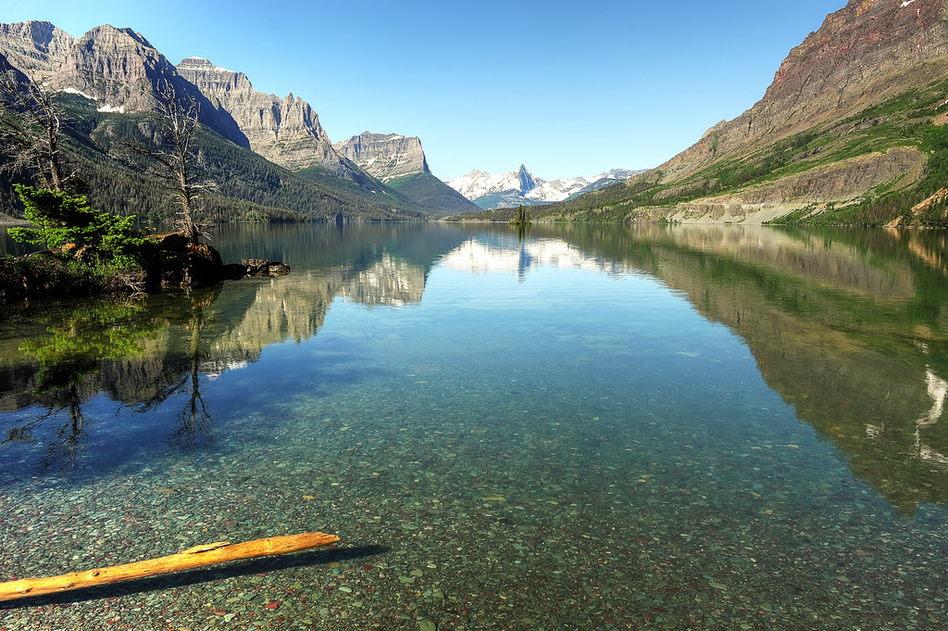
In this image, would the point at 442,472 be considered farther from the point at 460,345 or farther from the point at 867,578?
the point at 460,345

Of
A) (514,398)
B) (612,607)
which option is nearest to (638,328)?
(514,398)

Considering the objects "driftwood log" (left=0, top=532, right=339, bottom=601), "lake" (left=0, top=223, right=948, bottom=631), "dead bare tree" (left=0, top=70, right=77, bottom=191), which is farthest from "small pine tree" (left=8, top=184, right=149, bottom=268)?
"driftwood log" (left=0, top=532, right=339, bottom=601)

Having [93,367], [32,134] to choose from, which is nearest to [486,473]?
[93,367]

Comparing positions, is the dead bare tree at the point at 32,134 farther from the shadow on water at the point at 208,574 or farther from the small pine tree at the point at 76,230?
the shadow on water at the point at 208,574

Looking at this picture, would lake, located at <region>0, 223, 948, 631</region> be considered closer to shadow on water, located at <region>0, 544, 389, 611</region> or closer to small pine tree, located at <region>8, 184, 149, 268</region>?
shadow on water, located at <region>0, 544, 389, 611</region>

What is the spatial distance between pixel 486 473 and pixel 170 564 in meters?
7.55

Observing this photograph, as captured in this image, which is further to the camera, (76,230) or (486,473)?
(76,230)

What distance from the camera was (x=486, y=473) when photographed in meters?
13.4

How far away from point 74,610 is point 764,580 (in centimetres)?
1316

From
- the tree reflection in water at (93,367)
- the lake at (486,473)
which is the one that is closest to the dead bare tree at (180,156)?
the tree reflection in water at (93,367)

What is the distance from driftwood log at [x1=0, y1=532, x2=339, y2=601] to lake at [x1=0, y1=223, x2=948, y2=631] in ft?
1.01

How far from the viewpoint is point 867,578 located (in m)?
9.43

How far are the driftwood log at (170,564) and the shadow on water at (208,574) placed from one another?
0.44ft

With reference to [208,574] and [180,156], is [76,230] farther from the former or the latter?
[208,574]
